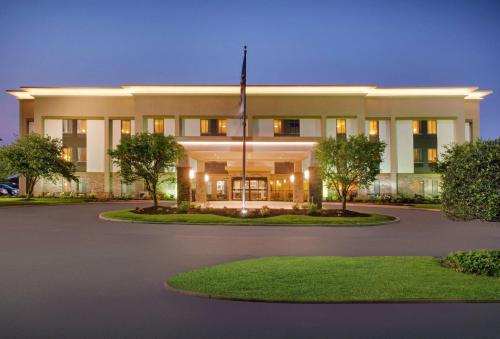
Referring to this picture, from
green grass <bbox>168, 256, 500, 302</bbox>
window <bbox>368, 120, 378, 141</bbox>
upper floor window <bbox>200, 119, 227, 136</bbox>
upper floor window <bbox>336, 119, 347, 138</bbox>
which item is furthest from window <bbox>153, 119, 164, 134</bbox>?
green grass <bbox>168, 256, 500, 302</bbox>

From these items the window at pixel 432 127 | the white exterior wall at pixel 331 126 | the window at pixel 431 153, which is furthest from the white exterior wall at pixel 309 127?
the window at pixel 431 153

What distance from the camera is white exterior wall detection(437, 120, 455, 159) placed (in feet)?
172

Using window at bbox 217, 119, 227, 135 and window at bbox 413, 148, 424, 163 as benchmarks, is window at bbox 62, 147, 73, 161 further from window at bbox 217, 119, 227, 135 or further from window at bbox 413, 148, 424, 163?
window at bbox 413, 148, 424, 163

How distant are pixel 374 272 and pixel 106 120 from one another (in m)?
48.5

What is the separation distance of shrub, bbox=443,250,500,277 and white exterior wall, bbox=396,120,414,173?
44.9 meters

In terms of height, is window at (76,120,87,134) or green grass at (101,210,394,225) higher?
window at (76,120,87,134)

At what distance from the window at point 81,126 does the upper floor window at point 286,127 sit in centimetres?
2555

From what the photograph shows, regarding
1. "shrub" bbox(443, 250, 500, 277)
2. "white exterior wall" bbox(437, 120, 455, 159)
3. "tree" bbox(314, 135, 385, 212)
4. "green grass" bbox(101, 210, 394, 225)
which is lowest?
"green grass" bbox(101, 210, 394, 225)

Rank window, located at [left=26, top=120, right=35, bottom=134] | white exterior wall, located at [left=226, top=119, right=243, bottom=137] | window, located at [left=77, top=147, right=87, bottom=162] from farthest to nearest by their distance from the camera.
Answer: window, located at [left=26, top=120, right=35, bottom=134]
window, located at [left=77, top=147, right=87, bottom=162]
white exterior wall, located at [left=226, top=119, right=243, bottom=137]

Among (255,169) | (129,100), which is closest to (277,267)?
(255,169)

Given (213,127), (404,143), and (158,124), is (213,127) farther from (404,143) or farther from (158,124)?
(404,143)

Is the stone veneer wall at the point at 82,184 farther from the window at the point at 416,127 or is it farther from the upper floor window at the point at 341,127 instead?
the window at the point at 416,127

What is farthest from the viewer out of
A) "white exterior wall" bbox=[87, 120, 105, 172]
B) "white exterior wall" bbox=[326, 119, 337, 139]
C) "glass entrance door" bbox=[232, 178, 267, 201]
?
"white exterior wall" bbox=[87, 120, 105, 172]

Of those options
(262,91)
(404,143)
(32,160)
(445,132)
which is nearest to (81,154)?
(32,160)
